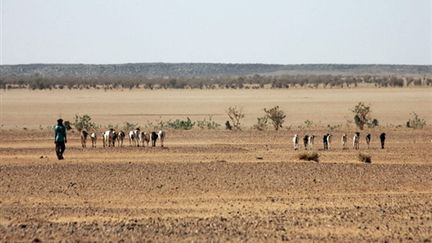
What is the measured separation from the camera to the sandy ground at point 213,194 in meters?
15.5

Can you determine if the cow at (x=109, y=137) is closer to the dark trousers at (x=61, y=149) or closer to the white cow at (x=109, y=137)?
the white cow at (x=109, y=137)

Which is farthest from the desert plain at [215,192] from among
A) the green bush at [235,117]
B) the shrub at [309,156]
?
the green bush at [235,117]

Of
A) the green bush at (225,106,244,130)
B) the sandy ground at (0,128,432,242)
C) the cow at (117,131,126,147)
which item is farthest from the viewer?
the green bush at (225,106,244,130)

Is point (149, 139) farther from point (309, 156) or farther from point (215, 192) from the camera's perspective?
point (215, 192)

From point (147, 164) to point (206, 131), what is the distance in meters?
17.1

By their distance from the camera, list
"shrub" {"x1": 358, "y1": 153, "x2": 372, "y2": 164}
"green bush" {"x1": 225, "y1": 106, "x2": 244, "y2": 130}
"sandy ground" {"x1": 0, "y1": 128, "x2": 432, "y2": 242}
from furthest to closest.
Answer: "green bush" {"x1": 225, "y1": 106, "x2": 244, "y2": 130}
"shrub" {"x1": 358, "y1": 153, "x2": 372, "y2": 164}
"sandy ground" {"x1": 0, "y1": 128, "x2": 432, "y2": 242}

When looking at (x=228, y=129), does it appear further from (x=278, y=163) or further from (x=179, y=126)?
(x=278, y=163)

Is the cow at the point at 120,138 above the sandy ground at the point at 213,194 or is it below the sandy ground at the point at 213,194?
below

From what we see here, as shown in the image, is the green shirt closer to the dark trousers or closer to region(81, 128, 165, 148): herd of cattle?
the dark trousers

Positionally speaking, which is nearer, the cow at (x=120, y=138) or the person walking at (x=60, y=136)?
the person walking at (x=60, y=136)

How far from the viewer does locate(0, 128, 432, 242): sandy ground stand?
1551cm

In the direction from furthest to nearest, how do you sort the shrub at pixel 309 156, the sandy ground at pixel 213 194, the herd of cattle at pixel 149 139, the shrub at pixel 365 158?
the herd of cattle at pixel 149 139 < the shrub at pixel 309 156 < the shrub at pixel 365 158 < the sandy ground at pixel 213 194

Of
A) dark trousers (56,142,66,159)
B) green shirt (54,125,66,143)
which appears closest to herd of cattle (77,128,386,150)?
dark trousers (56,142,66,159)

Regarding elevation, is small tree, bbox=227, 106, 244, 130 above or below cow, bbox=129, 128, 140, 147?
below
